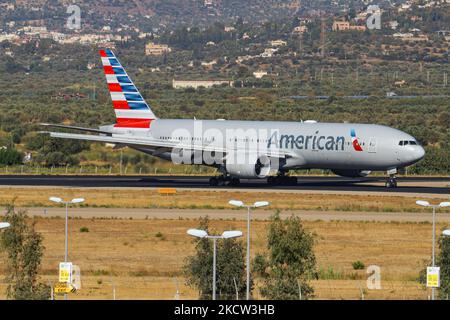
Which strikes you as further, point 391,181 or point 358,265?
point 391,181

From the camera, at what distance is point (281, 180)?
291 feet

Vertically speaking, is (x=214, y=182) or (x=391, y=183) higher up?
(x=391, y=183)

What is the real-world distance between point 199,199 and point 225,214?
26.0ft

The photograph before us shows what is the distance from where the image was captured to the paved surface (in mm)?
69312

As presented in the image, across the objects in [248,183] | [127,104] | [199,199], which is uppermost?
[127,104]

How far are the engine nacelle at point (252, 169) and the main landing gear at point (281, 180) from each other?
2760mm

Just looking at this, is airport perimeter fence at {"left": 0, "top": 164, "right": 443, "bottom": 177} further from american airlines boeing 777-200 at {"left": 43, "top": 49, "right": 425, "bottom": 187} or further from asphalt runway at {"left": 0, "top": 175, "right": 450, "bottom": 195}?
american airlines boeing 777-200 at {"left": 43, "top": 49, "right": 425, "bottom": 187}

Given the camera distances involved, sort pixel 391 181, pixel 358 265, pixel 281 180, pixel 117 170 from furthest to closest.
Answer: pixel 117 170
pixel 281 180
pixel 391 181
pixel 358 265

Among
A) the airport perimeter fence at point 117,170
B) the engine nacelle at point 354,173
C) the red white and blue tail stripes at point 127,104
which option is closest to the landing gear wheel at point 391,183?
the engine nacelle at point 354,173

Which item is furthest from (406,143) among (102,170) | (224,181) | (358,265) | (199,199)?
(102,170)

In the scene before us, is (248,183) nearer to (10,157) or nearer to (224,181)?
(224,181)

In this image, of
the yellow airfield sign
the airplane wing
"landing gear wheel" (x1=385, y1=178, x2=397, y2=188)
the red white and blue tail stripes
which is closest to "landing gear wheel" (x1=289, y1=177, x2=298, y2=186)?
the airplane wing

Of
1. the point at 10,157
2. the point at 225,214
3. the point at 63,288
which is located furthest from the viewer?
the point at 10,157
